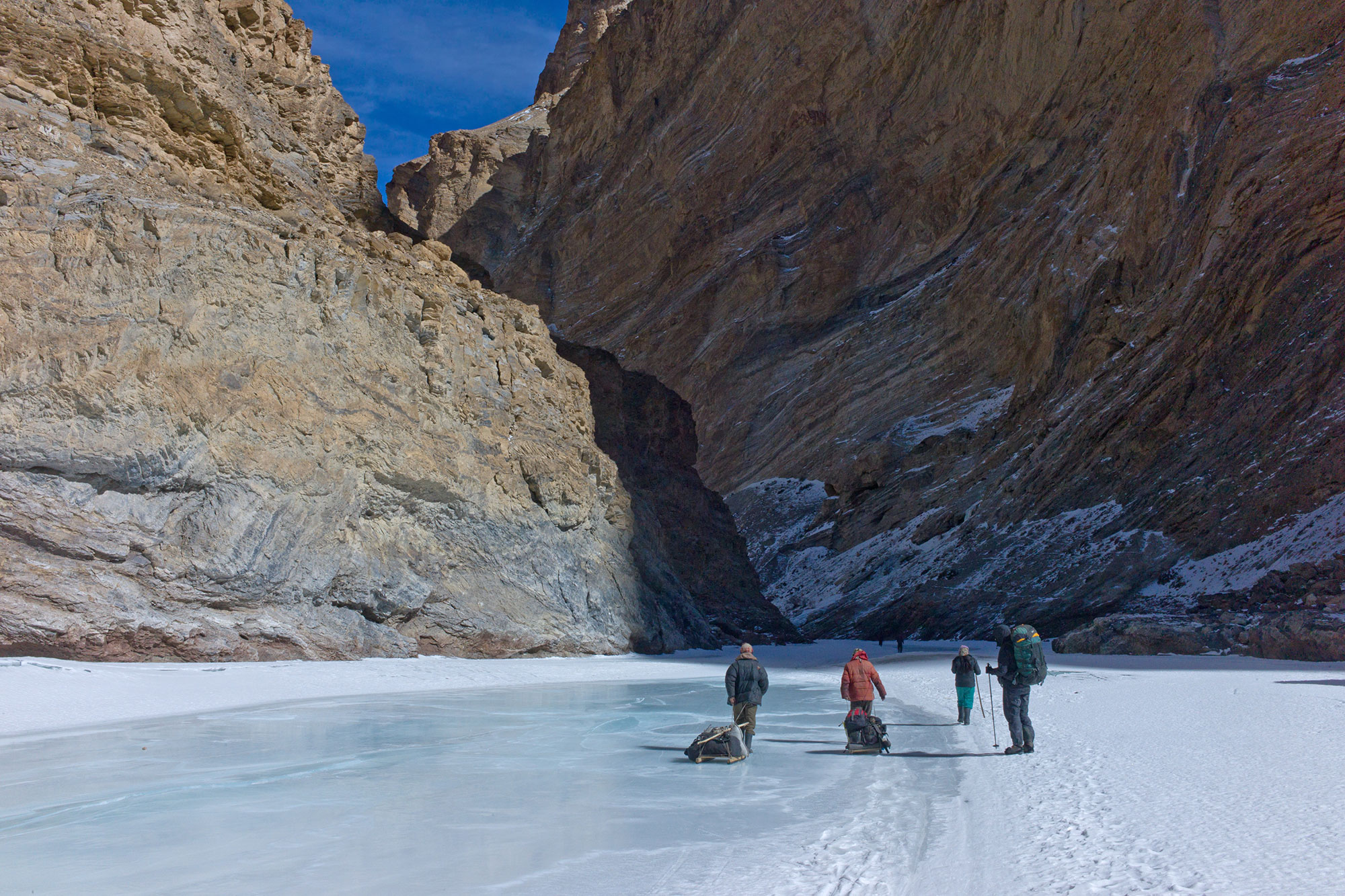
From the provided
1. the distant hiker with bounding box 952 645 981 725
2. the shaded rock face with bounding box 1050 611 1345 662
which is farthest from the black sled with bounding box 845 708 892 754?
the shaded rock face with bounding box 1050 611 1345 662

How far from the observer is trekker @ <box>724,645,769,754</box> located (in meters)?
8.70

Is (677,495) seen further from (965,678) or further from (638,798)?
(638,798)

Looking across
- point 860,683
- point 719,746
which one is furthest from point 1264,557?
point 719,746

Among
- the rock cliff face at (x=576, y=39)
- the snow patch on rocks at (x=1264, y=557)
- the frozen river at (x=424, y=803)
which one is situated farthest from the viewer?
the rock cliff face at (x=576, y=39)

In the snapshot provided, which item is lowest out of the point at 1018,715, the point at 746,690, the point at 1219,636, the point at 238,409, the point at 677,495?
the point at 1018,715

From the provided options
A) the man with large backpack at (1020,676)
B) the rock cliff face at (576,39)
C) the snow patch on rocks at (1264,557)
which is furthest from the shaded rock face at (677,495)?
the rock cliff face at (576,39)

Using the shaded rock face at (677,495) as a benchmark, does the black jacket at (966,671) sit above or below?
below

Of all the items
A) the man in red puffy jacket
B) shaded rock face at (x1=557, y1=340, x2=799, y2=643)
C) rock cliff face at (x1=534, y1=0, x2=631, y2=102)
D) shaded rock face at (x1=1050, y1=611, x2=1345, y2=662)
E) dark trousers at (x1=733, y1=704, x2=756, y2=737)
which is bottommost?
dark trousers at (x1=733, y1=704, x2=756, y2=737)

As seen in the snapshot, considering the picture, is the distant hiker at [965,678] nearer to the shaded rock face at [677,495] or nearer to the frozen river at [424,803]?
the frozen river at [424,803]

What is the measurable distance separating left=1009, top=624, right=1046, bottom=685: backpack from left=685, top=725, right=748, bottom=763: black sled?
2.41 meters

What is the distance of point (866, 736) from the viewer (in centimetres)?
859

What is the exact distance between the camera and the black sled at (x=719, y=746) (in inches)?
323

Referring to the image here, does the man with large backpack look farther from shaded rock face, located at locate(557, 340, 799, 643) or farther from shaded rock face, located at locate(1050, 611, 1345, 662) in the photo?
shaded rock face, located at locate(557, 340, 799, 643)

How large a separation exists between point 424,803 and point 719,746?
9.20 ft
